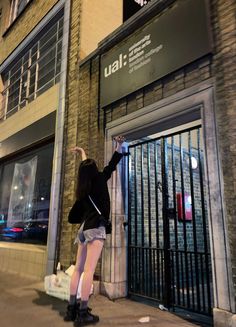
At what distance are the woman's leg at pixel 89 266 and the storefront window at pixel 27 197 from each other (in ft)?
11.4

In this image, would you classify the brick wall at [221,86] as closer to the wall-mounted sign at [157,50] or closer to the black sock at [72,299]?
the wall-mounted sign at [157,50]

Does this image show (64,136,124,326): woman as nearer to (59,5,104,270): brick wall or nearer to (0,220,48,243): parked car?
(59,5,104,270): brick wall

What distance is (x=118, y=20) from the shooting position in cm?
773

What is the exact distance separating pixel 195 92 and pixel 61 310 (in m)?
3.20

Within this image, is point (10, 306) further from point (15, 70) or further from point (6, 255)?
point (15, 70)

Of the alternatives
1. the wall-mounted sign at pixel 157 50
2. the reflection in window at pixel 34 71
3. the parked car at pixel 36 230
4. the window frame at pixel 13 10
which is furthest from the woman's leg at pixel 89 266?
Answer: the window frame at pixel 13 10

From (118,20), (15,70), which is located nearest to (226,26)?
(118,20)

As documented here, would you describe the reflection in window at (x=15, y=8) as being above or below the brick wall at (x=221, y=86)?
above

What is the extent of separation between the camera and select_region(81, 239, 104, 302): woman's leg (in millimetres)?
2811

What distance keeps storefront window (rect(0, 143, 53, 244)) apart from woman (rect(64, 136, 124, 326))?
3.32 meters

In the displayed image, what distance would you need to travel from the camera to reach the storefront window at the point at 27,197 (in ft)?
21.2

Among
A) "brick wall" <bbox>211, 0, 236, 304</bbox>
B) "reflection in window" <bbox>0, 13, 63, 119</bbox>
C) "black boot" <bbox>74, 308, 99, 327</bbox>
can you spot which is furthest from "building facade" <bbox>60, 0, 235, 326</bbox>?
"reflection in window" <bbox>0, 13, 63, 119</bbox>

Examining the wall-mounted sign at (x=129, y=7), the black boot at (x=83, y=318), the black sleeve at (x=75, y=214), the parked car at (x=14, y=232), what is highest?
the wall-mounted sign at (x=129, y=7)

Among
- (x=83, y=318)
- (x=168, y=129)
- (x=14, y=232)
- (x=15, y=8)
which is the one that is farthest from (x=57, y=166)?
(x=15, y=8)
